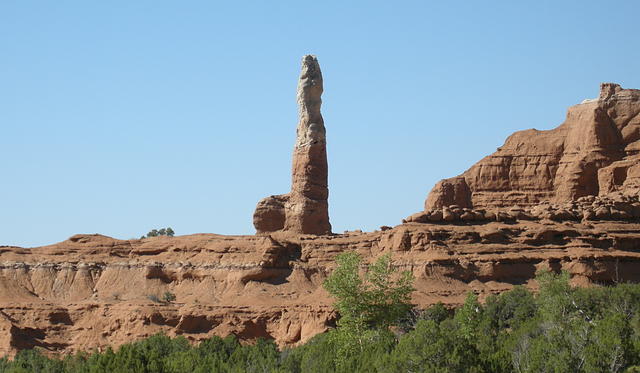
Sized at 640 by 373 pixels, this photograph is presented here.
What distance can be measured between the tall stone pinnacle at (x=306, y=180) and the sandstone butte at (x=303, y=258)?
0.32 ft

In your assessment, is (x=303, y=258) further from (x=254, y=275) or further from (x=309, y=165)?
(x=309, y=165)

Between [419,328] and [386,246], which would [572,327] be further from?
[386,246]

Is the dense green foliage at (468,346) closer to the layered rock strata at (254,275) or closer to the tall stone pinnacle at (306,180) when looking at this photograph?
the layered rock strata at (254,275)

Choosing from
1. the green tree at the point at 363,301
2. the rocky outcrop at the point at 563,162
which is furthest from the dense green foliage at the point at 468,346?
the rocky outcrop at the point at 563,162

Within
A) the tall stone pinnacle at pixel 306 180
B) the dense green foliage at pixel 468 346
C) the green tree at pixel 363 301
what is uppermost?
the tall stone pinnacle at pixel 306 180

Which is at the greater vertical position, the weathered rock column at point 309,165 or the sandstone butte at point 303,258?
the weathered rock column at point 309,165

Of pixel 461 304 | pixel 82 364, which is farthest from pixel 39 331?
pixel 461 304

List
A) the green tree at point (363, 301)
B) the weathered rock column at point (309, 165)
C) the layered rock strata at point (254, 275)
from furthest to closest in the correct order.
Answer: the weathered rock column at point (309, 165) → the layered rock strata at point (254, 275) → the green tree at point (363, 301)

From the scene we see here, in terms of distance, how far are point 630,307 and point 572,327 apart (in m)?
14.9

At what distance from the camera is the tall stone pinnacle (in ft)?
406

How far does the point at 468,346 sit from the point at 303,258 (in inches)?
1514

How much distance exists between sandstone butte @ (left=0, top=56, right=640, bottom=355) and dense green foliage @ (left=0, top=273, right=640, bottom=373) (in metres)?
5.55

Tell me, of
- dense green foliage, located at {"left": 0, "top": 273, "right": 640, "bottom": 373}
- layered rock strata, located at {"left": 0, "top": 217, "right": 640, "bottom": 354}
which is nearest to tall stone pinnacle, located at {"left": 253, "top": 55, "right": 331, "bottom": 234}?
layered rock strata, located at {"left": 0, "top": 217, "right": 640, "bottom": 354}

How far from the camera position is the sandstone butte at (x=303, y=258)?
4365 inches
